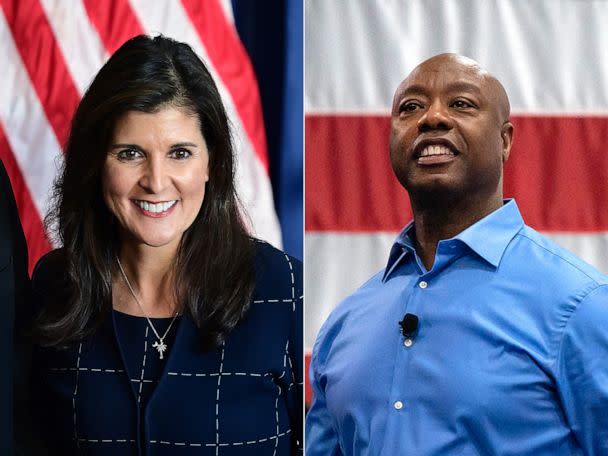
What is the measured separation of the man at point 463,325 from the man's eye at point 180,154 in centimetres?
29

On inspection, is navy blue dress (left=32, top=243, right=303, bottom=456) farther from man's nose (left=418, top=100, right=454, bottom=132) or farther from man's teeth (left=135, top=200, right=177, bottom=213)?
man's nose (left=418, top=100, right=454, bottom=132)

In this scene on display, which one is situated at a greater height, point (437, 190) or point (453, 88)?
point (453, 88)

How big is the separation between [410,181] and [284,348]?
0.91 feet

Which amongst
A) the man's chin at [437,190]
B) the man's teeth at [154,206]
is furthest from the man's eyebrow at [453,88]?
the man's teeth at [154,206]

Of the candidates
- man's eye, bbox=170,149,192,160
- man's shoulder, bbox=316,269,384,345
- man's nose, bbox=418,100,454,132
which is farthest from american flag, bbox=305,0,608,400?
man's eye, bbox=170,149,192,160

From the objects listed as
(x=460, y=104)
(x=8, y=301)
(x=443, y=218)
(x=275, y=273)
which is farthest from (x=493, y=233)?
(x=8, y=301)

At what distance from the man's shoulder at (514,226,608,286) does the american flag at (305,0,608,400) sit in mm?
256

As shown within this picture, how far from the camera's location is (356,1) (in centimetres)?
140

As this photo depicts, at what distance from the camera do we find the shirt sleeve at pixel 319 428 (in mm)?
1244

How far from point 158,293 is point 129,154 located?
0.19 metres

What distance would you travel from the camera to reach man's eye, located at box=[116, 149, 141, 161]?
107 centimetres

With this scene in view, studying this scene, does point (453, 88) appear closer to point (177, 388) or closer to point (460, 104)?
point (460, 104)

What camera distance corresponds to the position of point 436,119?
112 cm

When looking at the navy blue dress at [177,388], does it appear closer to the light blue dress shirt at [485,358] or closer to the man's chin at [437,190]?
the light blue dress shirt at [485,358]
